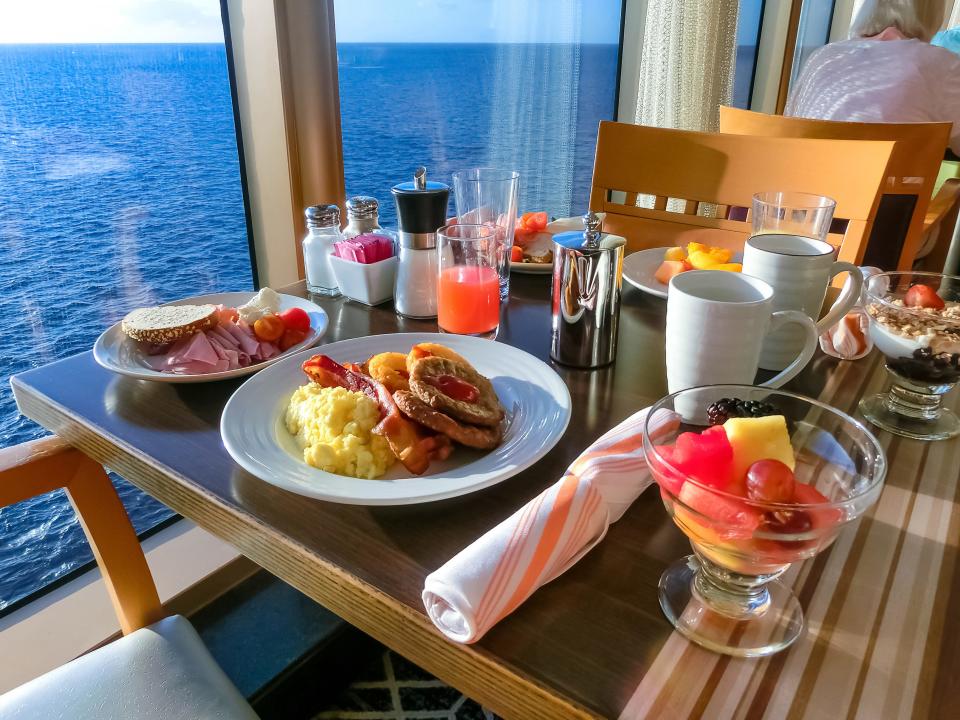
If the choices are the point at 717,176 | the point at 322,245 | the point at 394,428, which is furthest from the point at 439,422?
the point at 717,176

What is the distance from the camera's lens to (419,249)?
105 centimetres

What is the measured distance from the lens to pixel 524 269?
→ 1225 mm

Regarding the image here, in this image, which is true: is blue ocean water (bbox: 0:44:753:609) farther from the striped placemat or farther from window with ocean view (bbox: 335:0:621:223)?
the striped placemat

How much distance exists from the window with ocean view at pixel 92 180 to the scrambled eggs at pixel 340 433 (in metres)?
0.92

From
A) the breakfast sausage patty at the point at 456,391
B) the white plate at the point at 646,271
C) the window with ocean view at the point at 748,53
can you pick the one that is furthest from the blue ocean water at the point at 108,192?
the window with ocean view at the point at 748,53

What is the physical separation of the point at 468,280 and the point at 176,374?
0.40 metres

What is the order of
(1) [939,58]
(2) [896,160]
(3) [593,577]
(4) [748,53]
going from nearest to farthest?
(3) [593,577], (2) [896,160], (1) [939,58], (4) [748,53]

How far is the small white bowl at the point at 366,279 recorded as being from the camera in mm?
1076

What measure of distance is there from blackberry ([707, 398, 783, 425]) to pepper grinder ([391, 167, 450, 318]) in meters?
0.54

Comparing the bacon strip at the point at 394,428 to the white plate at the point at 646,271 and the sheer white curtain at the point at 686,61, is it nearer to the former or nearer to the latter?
the white plate at the point at 646,271

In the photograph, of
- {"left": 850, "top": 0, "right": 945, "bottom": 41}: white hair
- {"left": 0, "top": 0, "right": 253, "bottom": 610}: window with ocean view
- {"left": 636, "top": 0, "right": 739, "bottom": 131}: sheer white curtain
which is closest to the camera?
{"left": 0, "top": 0, "right": 253, "bottom": 610}: window with ocean view

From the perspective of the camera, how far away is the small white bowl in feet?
3.53

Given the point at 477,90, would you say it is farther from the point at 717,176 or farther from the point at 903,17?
the point at 903,17

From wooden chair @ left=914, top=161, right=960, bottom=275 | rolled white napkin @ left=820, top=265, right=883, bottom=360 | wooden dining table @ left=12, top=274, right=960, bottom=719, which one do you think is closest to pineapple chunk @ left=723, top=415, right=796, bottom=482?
wooden dining table @ left=12, top=274, right=960, bottom=719
